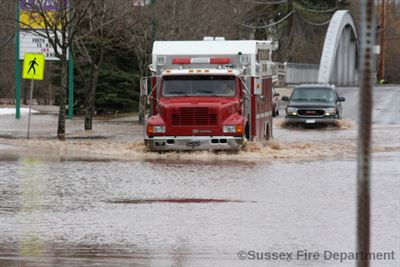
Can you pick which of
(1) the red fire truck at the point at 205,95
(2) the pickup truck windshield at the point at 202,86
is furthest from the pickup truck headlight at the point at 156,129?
(2) the pickup truck windshield at the point at 202,86

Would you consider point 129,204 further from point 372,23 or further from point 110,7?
point 110,7

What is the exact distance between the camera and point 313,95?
3972 cm

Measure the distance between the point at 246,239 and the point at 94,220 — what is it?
2.59 metres

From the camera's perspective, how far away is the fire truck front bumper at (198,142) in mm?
23297

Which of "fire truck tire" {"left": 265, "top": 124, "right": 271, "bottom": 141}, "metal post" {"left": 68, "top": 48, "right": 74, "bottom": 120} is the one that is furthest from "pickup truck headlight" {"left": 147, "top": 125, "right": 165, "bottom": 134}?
"metal post" {"left": 68, "top": 48, "right": 74, "bottom": 120}

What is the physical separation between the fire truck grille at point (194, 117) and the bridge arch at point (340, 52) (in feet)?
146

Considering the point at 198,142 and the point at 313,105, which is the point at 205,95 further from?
the point at 313,105

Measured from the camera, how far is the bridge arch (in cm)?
6906

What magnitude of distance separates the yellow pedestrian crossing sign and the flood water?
24.4 ft

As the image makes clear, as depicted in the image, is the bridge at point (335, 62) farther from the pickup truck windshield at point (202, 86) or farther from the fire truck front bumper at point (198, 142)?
the fire truck front bumper at point (198, 142)

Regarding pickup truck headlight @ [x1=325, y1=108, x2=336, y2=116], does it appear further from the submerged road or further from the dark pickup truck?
the submerged road

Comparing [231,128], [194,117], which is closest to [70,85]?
[194,117]

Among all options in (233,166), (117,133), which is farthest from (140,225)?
(117,133)

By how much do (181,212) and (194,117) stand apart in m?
9.57
